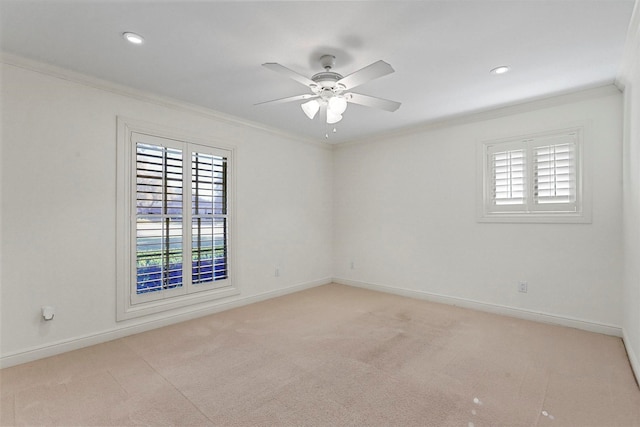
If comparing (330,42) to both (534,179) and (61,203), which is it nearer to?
(61,203)

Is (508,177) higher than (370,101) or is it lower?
lower

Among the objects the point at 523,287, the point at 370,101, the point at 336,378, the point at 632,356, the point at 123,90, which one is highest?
the point at 123,90

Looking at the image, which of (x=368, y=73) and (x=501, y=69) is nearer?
(x=368, y=73)

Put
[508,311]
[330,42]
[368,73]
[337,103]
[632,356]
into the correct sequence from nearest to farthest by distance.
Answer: [368,73], [330,42], [632,356], [337,103], [508,311]

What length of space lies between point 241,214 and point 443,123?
9.90 feet

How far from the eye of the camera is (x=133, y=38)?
230cm

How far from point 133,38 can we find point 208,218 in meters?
2.07

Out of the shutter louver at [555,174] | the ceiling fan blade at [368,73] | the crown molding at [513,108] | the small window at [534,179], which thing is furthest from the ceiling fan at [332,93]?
the shutter louver at [555,174]

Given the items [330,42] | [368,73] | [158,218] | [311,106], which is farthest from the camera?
[158,218]

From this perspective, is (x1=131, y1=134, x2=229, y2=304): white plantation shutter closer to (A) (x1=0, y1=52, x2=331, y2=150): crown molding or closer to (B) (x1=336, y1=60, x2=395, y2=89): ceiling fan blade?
(A) (x1=0, y1=52, x2=331, y2=150): crown molding

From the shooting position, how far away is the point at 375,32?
87.5 inches

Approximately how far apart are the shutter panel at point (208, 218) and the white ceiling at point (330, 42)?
2.87ft

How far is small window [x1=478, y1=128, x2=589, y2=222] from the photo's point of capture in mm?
3379

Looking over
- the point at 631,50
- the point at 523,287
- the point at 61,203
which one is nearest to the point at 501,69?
the point at 631,50
